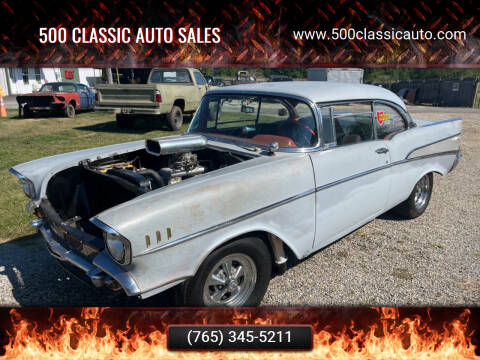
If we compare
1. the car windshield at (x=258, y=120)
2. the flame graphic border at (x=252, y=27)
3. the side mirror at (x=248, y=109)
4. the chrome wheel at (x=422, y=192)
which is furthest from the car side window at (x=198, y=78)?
the flame graphic border at (x=252, y=27)

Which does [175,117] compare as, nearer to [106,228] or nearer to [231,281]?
[231,281]

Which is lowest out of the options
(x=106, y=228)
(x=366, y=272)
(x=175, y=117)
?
(x=366, y=272)

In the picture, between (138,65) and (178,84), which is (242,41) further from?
(178,84)

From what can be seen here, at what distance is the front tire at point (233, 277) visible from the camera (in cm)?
220

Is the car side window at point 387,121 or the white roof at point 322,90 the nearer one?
the white roof at point 322,90

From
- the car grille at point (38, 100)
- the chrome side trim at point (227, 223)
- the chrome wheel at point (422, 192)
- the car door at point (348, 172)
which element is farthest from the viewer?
the car grille at point (38, 100)

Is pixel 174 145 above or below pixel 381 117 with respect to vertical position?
below

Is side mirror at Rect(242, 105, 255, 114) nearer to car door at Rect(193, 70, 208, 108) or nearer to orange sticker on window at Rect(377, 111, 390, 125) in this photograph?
orange sticker on window at Rect(377, 111, 390, 125)

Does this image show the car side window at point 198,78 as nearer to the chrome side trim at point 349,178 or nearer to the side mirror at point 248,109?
the side mirror at point 248,109

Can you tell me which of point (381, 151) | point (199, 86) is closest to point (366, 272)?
point (381, 151)

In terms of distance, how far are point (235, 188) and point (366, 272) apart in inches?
60.7

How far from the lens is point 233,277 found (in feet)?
8.01

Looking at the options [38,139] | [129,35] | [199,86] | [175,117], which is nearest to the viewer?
[129,35]

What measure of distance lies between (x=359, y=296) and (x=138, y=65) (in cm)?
228
